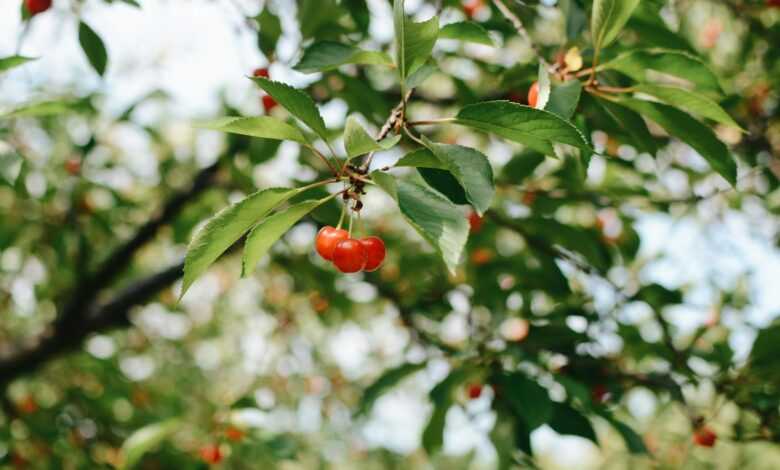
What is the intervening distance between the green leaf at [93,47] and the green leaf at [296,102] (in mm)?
1113

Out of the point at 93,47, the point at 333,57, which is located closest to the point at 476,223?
the point at 333,57

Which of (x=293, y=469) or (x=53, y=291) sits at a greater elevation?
(x=53, y=291)

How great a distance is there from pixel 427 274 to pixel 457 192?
6.32ft

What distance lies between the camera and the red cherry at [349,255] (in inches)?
48.7

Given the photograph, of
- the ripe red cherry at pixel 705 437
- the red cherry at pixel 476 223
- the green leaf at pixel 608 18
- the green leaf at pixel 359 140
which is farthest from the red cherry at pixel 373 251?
the ripe red cherry at pixel 705 437

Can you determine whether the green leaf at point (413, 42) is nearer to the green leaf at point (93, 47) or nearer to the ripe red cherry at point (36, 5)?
the green leaf at point (93, 47)

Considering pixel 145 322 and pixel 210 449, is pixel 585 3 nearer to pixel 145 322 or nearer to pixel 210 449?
pixel 210 449

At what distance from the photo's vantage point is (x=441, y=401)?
7.12 feet

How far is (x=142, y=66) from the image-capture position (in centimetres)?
546

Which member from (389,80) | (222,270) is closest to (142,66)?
(222,270)

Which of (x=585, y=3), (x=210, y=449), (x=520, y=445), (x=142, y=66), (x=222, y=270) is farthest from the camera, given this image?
(x=222, y=270)

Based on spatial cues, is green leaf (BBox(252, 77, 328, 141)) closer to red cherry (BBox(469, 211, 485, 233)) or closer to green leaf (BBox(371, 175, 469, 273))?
green leaf (BBox(371, 175, 469, 273))

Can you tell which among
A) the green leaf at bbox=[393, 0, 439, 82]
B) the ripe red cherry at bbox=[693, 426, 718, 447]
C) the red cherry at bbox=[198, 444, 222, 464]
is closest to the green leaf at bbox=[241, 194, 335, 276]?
the green leaf at bbox=[393, 0, 439, 82]

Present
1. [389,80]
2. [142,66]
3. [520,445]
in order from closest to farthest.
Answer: [520,445] < [389,80] < [142,66]
